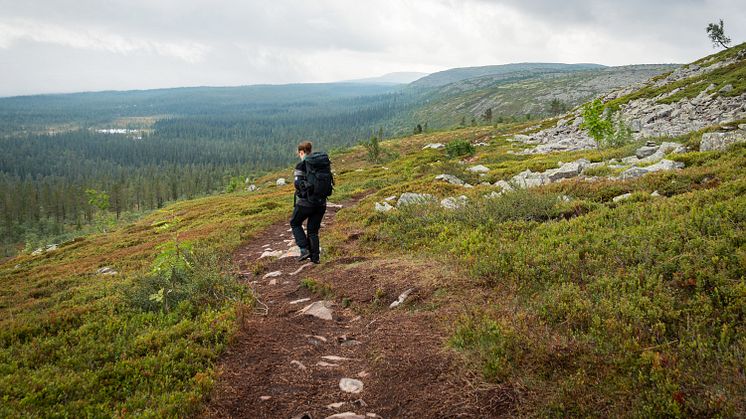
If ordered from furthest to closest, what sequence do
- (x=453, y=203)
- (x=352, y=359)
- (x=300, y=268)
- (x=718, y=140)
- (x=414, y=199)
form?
(x=718, y=140), (x=414, y=199), (x=453, y=203), (x=300, y=268), (x=352, y=359)

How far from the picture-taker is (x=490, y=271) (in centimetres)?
832

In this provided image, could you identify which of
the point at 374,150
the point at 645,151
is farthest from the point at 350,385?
the point at 374,150

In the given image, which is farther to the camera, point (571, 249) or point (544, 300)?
point (571, 249)

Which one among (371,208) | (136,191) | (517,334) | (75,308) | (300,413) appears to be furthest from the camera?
(136,191)

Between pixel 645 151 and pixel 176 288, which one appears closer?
pixel 176 288

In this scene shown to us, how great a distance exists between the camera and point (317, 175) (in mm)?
10695

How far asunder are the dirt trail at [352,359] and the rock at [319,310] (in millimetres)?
100

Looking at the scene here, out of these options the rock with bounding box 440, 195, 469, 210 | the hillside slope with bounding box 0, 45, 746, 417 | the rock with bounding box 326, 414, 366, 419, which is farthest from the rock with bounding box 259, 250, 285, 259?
the rock with bounding box 326, 414, 366, 419

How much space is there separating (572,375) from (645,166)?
15.0 meters

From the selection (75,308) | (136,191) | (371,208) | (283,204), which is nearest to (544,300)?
(75,308)

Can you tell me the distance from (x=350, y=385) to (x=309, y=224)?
6.31 metres

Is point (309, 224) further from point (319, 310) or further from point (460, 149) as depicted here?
point (460, 149)

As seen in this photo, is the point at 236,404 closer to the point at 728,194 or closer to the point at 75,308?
the point at 75,308

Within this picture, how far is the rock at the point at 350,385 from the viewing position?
18.9 feet
